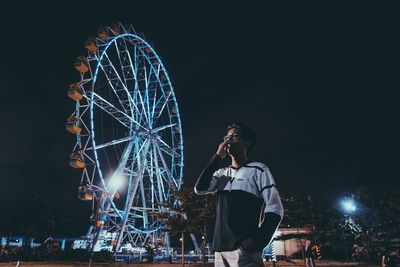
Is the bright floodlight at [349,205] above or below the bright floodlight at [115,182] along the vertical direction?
below

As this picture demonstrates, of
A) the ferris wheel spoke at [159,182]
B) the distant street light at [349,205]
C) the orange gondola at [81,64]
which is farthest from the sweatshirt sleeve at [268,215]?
the distant street light at [349,205]

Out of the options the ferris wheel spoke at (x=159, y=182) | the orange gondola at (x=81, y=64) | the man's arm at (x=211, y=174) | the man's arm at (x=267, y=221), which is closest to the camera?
the man's arm at (x=267, y=221)

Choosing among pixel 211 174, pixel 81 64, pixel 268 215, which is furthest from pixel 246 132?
pixel 81 64

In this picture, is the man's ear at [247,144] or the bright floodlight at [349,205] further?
the bright floodlight at [349,205]

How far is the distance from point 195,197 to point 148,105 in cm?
863

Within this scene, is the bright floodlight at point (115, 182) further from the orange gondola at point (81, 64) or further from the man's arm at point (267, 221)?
the man's arm at point (267, 221)

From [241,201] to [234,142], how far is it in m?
0.42

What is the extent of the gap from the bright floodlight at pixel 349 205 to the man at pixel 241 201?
3084 cm

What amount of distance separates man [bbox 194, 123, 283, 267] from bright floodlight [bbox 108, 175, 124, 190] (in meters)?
25.7

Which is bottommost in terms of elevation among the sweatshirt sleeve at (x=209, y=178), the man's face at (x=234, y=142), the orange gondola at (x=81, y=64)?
the sweatshirt sleeve at (x=209, y=178)

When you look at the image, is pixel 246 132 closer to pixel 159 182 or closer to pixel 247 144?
pixel 247 144

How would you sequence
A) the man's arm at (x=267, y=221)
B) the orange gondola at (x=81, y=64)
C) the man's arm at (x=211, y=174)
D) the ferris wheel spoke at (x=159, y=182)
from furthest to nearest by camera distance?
the ferris wheel spoke at (x=159, y=182), the orange gondola at (x=81, y=64), the man's arm at (x=211, y=174), the man's arm at (x=267, y=221)

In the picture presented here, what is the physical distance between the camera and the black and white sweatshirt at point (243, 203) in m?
2.25

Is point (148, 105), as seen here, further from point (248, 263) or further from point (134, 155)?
point (248, 263)
